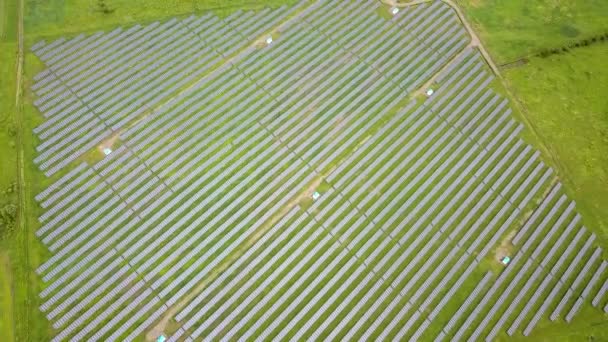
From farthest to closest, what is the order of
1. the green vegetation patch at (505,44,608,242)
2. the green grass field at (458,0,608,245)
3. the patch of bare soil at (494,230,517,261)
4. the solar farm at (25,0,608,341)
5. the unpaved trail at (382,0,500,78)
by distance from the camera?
the unpaved trail at (382,0,500,78) → the green grass field at (458,0,608,245) → the green vegetation patch at (505,44,608,242) → the patch of bare soil at (494,230,517,261) → the solar farm at (25,0,608,341)

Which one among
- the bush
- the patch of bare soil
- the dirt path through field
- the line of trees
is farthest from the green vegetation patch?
the bush

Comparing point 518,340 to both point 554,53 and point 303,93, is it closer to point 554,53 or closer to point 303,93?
point 303,93

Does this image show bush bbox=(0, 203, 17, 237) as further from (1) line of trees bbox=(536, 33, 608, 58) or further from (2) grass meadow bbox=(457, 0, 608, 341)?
(1) line of trees bbox=(536, 33, 608, 58)

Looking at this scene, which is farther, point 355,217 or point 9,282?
point 355,217

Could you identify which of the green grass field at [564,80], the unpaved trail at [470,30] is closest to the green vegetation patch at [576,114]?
the green grass field at [564,80]

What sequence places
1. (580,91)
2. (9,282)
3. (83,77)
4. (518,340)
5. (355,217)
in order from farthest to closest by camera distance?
(580,91) → (83,77) → (355,217) → (518,340) → (9,282)

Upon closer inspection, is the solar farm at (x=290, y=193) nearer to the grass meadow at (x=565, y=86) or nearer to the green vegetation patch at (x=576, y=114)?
the grass meadow at (x=565, y=86)

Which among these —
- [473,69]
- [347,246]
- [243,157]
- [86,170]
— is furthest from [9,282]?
[473,69]

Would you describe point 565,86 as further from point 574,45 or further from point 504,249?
point 504,249
